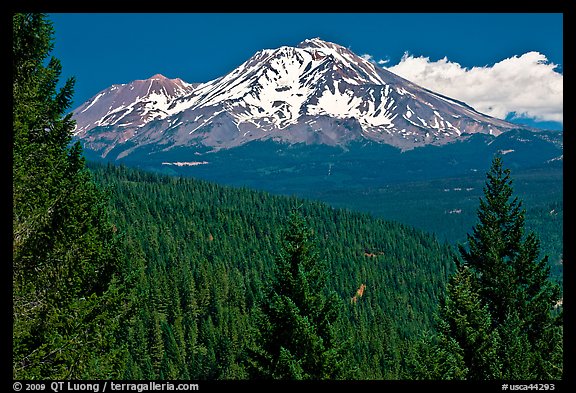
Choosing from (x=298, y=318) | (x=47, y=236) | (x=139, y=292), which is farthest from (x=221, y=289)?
(x=47, y=236)

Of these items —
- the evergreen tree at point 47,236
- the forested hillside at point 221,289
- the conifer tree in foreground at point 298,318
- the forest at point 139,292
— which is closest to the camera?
the evergreen tree at point 47,236

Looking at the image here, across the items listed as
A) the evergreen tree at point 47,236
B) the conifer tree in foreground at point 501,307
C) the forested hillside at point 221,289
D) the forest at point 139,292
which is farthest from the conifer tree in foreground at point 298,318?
the evergreen tree at point 47,236

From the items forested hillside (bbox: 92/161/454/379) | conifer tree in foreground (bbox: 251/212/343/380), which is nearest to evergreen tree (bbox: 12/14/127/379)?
forested hillside (bbox: 92/161/454/379)

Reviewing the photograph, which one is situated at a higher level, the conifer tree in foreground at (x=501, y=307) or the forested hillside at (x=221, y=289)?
the conifer tree in foreground at (x=501, y=307)

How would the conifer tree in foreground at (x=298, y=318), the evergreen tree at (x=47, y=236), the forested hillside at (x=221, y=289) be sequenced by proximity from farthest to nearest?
the forested hillside at (x=221, y=289)
the conifer tree in foreground at (x=298, y=318)
the evergreen tree at (x=47, y=236)

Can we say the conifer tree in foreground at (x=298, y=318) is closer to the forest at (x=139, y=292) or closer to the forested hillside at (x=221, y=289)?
the forest at (x=139, y=292)
